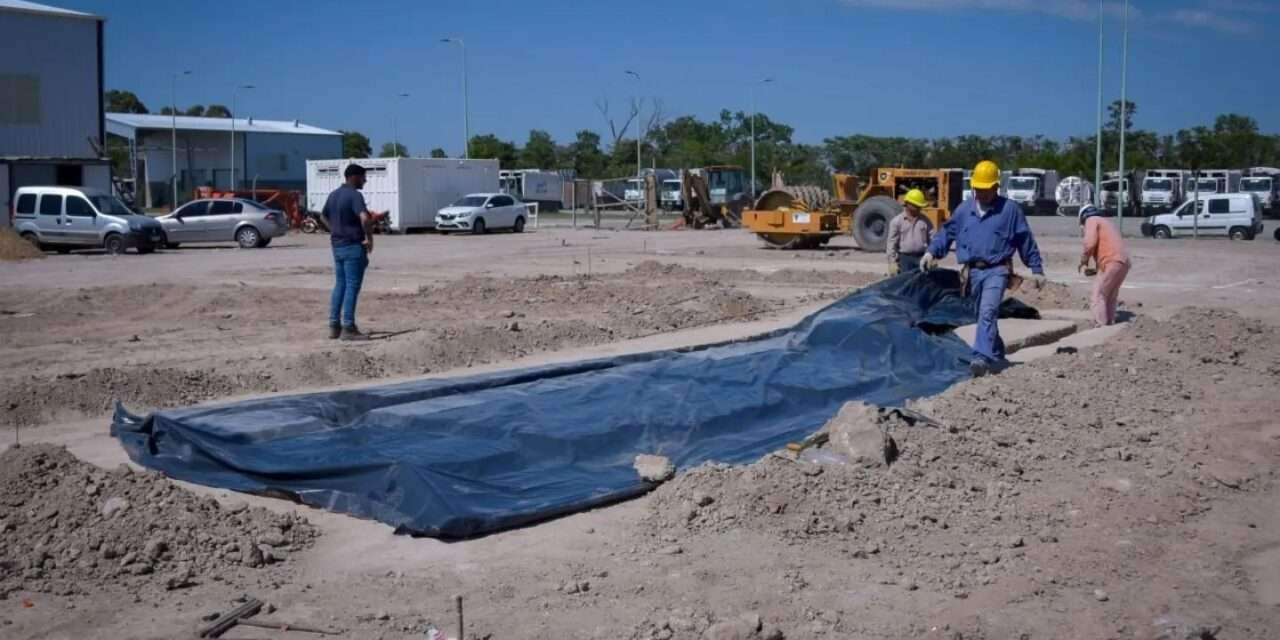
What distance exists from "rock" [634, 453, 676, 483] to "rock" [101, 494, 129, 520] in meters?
2.73

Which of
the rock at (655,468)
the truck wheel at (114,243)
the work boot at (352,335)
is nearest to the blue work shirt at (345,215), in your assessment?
the work boot at (352,335)

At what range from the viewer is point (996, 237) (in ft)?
37.6

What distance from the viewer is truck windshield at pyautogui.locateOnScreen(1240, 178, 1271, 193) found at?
193 feet

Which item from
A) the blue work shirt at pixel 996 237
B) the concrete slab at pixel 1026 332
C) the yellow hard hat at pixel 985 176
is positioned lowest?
the concrete slab at pixel 1026 332

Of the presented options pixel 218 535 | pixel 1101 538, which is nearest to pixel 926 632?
pixel 1101 538

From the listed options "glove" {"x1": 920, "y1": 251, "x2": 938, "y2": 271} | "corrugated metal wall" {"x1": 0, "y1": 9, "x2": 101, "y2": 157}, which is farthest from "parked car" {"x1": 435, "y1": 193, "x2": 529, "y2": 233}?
"glove" {"x1": 920, "y1": 251, "x2": 938, "y2": 271}

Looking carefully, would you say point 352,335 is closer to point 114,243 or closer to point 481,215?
point 114,243

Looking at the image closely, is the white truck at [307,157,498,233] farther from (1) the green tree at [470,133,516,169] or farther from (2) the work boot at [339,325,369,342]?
(1) the green tree at [470,133,516,169]

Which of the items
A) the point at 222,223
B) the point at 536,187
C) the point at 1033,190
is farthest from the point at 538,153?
the point at 222,223

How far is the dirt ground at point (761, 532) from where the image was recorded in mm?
5441

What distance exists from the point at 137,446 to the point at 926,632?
512cm

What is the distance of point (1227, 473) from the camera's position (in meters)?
8.23

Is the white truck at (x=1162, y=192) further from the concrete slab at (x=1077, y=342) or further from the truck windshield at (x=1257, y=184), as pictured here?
the concrete slab at (x=1077, y=342)

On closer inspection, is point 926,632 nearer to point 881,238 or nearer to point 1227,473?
point 1227,473
